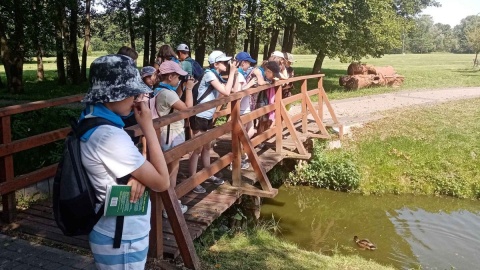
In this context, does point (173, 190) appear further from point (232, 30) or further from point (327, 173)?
point (232, 30)

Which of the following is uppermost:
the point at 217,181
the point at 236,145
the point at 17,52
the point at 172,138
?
the point at 17,52

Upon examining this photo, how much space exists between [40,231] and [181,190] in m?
1.47

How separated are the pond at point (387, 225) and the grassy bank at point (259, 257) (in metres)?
1.75

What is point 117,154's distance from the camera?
6.61 ft

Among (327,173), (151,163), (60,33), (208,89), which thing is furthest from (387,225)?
(60,33)

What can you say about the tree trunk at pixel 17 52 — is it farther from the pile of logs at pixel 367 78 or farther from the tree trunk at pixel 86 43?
the pile of logs at pixel 367 78

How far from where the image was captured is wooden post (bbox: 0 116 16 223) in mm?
4465

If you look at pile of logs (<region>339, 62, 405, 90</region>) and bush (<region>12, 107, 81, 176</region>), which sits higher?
pile of logs (<region>339, 62, 405, 90</region>)

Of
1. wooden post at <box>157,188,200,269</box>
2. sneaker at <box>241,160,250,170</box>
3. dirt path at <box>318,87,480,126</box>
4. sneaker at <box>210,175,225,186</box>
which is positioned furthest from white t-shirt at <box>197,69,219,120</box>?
dirt path at <box>318,87,480,126</box>

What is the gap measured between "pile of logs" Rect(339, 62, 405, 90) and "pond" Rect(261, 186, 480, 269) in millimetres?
10911

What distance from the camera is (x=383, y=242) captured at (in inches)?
300

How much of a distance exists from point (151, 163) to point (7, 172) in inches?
120

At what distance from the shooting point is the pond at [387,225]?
7.06 meters

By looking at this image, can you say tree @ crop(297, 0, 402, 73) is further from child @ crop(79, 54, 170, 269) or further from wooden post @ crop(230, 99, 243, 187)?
child @ crop(79, 54, 170, 269)
